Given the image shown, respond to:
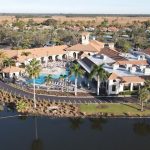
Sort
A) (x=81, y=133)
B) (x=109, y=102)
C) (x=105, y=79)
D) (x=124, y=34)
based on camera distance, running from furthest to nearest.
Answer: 1. (x=124, y=34)
2. (x=105, y=79)
3. (x=109, y=102)
4. (x=81, y=133)

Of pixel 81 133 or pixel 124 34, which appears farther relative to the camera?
pixel 124 34

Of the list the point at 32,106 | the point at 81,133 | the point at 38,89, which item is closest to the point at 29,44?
the point at 38,89

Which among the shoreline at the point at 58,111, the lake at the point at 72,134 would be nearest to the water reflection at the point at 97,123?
the lake at the point at 72,134

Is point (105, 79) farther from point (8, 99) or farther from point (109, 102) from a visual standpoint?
point (8, 99)

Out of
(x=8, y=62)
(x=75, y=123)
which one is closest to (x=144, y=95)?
(x=75, y=123)

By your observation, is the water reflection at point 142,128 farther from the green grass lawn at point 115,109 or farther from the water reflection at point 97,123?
the water reflection at point 97,123

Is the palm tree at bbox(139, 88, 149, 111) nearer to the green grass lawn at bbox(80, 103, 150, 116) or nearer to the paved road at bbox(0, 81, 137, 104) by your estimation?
the green grass lawn at bbox(80, 103, 150, 116)

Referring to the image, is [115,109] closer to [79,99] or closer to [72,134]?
[79,99]
